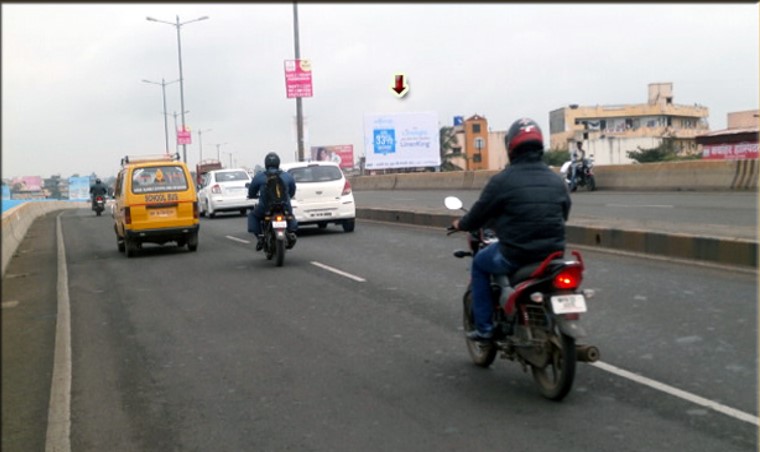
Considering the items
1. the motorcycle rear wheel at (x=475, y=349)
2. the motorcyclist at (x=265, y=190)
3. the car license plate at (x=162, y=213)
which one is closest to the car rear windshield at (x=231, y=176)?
the car license plate at (x=162, y=213)

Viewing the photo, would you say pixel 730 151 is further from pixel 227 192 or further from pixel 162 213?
pixel 162 213

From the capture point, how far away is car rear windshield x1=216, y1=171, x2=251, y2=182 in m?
27.9

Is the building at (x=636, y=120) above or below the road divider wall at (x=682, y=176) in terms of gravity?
above

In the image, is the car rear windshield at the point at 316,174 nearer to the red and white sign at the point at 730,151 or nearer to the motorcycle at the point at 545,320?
the motorcycle at the point at 545,320

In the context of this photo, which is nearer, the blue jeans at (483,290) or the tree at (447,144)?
the blue jeans at (483,290)

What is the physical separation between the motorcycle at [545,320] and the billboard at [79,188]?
40.8 meters

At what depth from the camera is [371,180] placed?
4822 cm

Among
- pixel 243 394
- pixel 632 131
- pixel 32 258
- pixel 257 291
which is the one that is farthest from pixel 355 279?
pixel 632 131

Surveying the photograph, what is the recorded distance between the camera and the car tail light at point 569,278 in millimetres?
5305

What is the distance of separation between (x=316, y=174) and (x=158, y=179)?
4148mm

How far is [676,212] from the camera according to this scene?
56.7 feet

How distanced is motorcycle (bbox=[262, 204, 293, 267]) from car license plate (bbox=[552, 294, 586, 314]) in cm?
808

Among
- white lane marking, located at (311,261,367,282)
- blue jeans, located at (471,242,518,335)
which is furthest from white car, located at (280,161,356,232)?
blue jeans, located at (471,242,518,335)

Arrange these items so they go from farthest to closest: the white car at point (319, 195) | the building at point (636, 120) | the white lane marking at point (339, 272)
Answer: the building at point (636, 120), the white car at point (319, 195), the white lane marking at point (339, 272)
